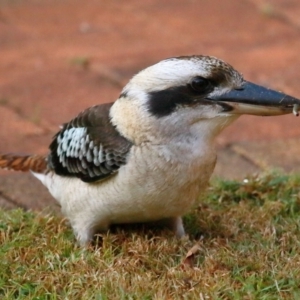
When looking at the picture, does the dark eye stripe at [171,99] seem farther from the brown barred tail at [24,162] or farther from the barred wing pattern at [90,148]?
the brown barred tail at [24,162]

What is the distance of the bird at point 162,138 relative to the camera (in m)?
4.12

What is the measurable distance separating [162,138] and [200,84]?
0.94 feet

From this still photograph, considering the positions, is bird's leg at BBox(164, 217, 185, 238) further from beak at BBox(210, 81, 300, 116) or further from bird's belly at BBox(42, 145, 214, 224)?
beak at BBox(210, 81, 300, 116)

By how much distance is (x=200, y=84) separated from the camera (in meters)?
4.11

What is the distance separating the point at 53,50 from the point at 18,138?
172 centimetres

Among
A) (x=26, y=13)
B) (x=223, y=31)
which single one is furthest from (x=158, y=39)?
(x=26, y=13)

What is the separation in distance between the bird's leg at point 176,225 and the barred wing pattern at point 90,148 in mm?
419

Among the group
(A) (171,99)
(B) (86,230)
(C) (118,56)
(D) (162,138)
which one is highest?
(A) (171,99)

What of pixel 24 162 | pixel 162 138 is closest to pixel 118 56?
pixel 24 162

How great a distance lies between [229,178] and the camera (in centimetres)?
548

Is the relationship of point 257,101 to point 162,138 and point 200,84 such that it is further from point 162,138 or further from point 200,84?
point 162,138

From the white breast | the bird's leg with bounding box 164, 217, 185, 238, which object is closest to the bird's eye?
the white breast

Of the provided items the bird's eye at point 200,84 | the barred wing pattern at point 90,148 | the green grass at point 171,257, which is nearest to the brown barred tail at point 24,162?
the barred wing pattern at point 90,148

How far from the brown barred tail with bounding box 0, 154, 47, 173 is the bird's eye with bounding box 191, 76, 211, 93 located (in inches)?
45.7
